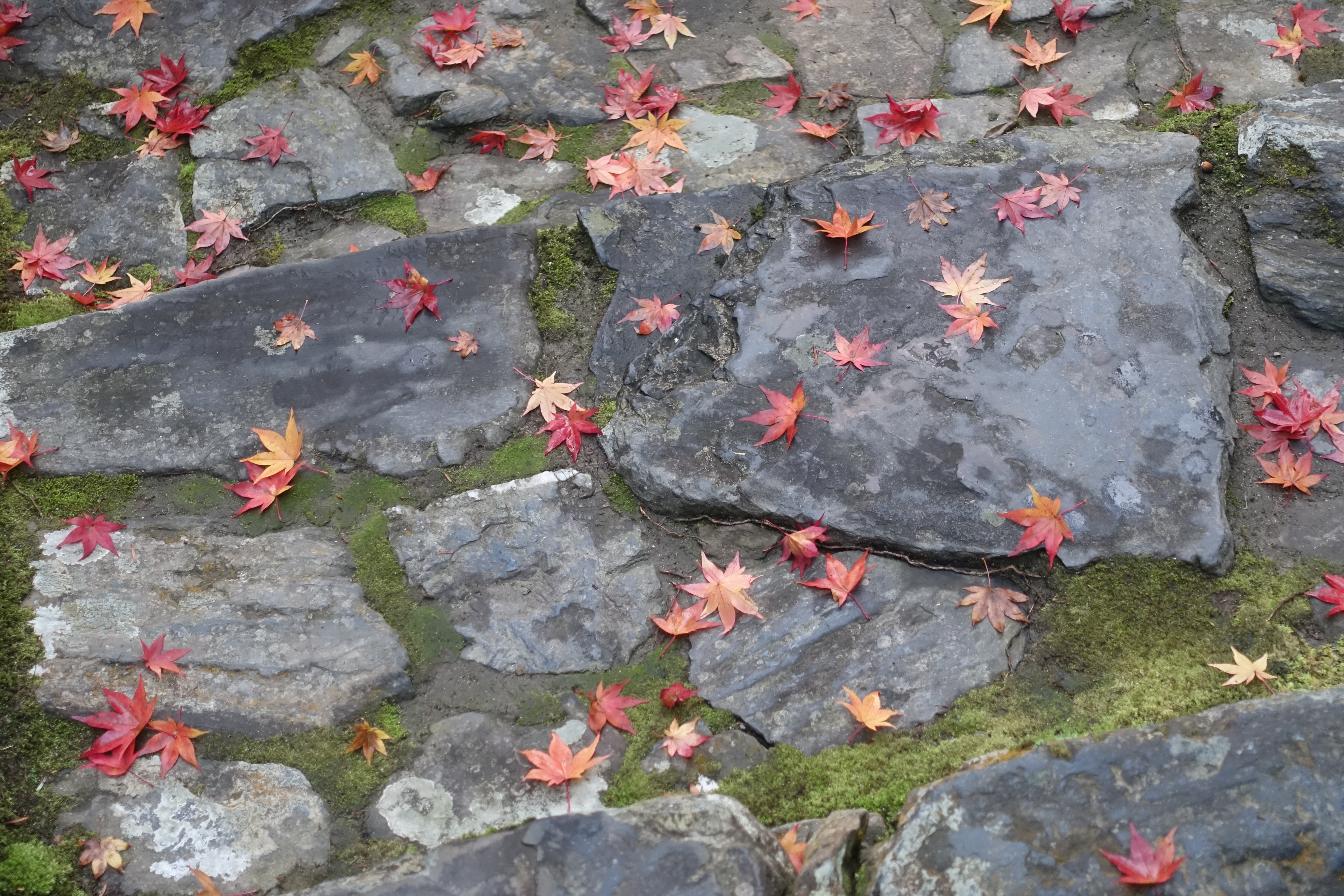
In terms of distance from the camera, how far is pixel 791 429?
257cm

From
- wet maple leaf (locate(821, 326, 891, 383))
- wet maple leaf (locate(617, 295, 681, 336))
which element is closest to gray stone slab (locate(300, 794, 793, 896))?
wet maple leaf (locate(821, 326, 891, 383))

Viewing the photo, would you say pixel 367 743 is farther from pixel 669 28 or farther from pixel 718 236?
pixel 669 28

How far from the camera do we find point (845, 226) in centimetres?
285

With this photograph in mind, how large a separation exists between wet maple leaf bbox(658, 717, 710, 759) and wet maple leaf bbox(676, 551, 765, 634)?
0.27 metres

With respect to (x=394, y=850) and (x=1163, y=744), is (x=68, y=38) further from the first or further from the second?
(x=1163, y=744)

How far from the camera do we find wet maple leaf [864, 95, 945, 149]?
322cm

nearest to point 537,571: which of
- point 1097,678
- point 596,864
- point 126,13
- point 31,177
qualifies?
point 596,864

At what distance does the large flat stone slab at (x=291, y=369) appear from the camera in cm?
273

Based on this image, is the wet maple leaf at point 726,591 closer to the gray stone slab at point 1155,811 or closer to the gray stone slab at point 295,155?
the gray stone slab at point 1155,811

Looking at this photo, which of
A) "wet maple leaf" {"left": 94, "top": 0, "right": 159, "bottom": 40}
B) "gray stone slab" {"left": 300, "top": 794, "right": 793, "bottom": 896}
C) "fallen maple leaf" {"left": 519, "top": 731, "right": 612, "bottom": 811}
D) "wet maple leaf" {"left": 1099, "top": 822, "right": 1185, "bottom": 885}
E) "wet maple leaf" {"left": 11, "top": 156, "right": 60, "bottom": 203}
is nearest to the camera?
"wet maple leaf" {"left": 1099, "top": 822, "right": 1185, "bottom": 885}

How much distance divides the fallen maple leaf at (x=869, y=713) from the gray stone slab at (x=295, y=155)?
7.42 ft

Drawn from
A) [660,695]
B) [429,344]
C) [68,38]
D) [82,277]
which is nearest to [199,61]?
[68,38]

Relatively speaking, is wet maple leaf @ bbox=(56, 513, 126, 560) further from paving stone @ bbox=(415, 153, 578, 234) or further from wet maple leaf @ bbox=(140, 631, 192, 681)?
paving stone @ bbox=(415, 153, 578, 234)

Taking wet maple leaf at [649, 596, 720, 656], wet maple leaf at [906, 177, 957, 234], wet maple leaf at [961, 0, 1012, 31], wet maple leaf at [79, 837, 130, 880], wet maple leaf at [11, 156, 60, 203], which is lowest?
wet maple leaf at [79, 837, 130, 880]
